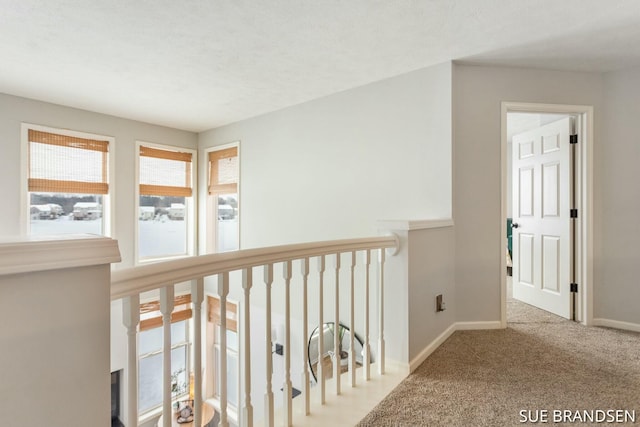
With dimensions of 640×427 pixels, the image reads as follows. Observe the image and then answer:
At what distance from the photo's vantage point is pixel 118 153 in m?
4.18

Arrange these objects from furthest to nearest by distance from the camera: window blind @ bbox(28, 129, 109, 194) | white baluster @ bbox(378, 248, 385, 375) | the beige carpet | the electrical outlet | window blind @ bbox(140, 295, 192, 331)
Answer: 1. window blind @ bbox(140, 295, 192, 331)
2. the electrical outlet
3. window blind @ bbox(28, 129, 109, 194)
4. white baluster @ bbox(378, 248, 385, 375)
5. the beige carpet

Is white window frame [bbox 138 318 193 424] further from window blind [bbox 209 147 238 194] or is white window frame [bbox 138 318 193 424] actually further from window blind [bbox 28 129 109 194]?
window blind [bbox 28 129 109 194]

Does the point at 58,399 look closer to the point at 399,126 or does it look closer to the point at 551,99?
the point at 399,126

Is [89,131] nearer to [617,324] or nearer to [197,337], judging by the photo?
[197,337]

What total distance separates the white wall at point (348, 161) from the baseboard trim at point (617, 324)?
5.38ft

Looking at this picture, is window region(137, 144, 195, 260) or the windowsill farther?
window region(137, 144, 195, 260)

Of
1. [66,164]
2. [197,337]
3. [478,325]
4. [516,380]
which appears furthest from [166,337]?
[66,164]

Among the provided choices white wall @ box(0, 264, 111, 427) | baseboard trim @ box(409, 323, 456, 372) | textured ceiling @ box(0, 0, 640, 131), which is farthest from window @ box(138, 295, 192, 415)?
white wall @ box(0, 264, 111, 427)

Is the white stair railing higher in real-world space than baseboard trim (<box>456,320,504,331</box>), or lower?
higher

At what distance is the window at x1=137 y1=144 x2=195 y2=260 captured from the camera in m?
4.47

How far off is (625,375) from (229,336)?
417cm

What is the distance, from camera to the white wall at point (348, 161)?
2.79 meters

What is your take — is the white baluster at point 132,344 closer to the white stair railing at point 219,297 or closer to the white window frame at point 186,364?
the white stair railing at point 219,297

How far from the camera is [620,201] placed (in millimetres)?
2721
